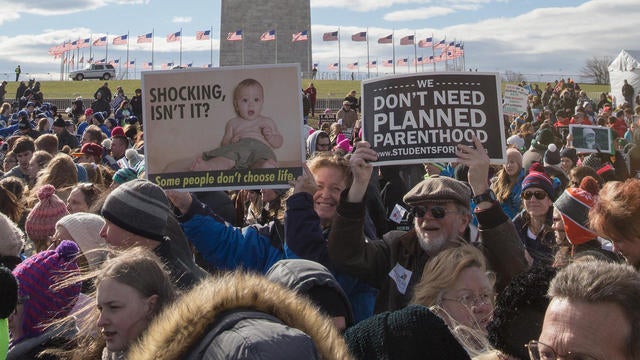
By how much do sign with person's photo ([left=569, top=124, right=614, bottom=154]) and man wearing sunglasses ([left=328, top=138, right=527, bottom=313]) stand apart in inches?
259

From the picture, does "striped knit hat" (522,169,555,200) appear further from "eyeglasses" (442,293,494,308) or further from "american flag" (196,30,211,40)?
"american flag" (196,30,211,40)

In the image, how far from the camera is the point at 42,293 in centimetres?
343

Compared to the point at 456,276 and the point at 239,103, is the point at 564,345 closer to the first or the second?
the point at 456,276

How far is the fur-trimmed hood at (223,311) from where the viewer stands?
1527 mm

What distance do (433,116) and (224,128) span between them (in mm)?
1189

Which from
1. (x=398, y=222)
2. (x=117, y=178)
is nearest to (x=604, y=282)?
(x=398, y=222)

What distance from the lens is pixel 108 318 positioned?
9.48 feet

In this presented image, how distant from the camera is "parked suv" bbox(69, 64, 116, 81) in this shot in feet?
191

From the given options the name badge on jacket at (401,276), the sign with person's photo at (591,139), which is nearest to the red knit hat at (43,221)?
the name badge on jacket at (401,276)

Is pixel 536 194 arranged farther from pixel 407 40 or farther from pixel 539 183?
pixel 407 40

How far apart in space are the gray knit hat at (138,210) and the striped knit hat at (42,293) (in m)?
0.39

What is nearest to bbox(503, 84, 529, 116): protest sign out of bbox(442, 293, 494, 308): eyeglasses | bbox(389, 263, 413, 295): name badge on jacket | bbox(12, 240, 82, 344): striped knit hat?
bbox(389, 263, 413, 295): name badge on jacket

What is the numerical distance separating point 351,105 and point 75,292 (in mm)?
16071

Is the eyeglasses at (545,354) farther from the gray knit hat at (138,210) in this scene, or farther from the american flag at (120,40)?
the american flag at (120,40)
